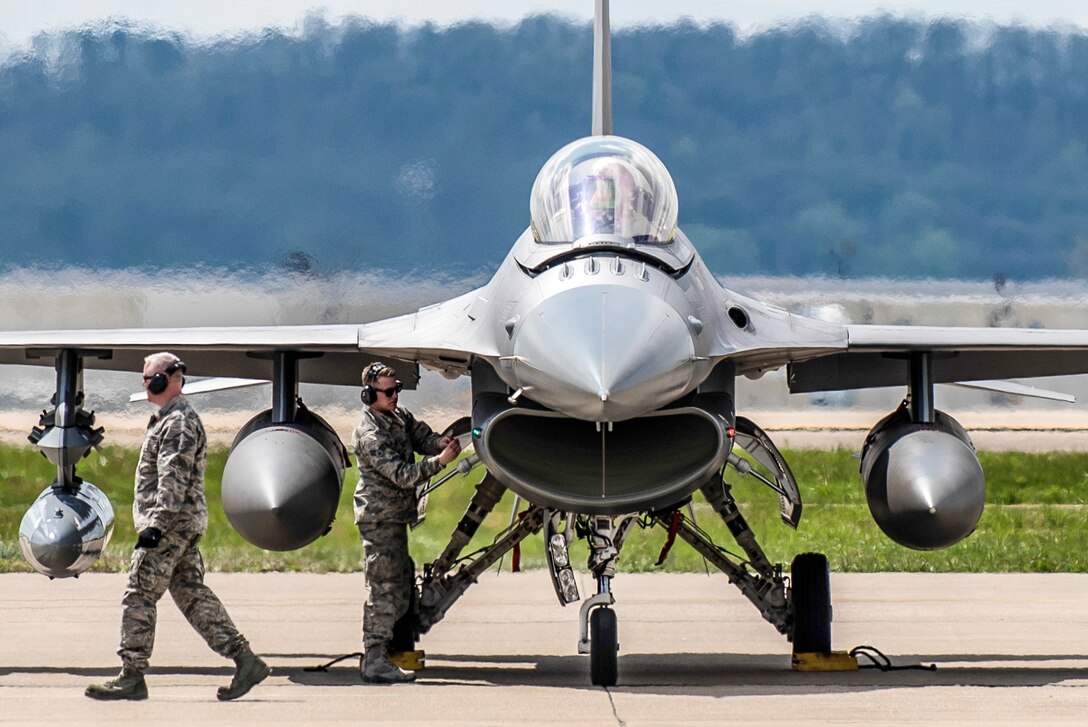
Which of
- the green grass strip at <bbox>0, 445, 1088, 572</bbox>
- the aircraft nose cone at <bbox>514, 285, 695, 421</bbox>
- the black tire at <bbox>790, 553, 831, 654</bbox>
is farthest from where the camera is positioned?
the green grass strip at <bbox>0, 445, 1088, 572</bbox>

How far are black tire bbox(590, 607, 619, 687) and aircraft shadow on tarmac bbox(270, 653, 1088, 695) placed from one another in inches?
3.1

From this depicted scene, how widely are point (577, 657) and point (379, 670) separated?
6.65ft

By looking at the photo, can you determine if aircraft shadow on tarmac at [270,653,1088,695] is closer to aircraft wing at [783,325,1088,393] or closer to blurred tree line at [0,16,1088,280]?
aircraft wing at [783,325,1088,393]

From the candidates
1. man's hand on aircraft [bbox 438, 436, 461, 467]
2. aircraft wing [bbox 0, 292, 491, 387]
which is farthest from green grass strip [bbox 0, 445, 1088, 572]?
man's hand on aircraft [bbox 438, 436, 461, 467]

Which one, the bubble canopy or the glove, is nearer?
the glove

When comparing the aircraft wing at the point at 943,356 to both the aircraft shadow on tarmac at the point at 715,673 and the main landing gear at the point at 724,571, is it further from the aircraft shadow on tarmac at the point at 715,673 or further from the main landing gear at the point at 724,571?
the aircraft shadow on tarmac at the point at 715,673

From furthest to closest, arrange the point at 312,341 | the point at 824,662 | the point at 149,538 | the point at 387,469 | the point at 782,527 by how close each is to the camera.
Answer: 1. the point at 782,527
2. the point at 824,662
3. the point at 312,341
4. the point at 387,469
5. the point at 149,538

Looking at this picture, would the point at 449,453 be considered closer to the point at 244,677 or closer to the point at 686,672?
the point at 244,677

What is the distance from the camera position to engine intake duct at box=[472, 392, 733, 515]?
7.97 metres

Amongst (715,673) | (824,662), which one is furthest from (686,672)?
(824,662)

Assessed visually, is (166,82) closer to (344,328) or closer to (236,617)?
(236,617)

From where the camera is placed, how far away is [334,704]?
7719mm

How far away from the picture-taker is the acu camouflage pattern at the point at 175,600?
7.62 metres

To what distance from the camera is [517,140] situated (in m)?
27.2
